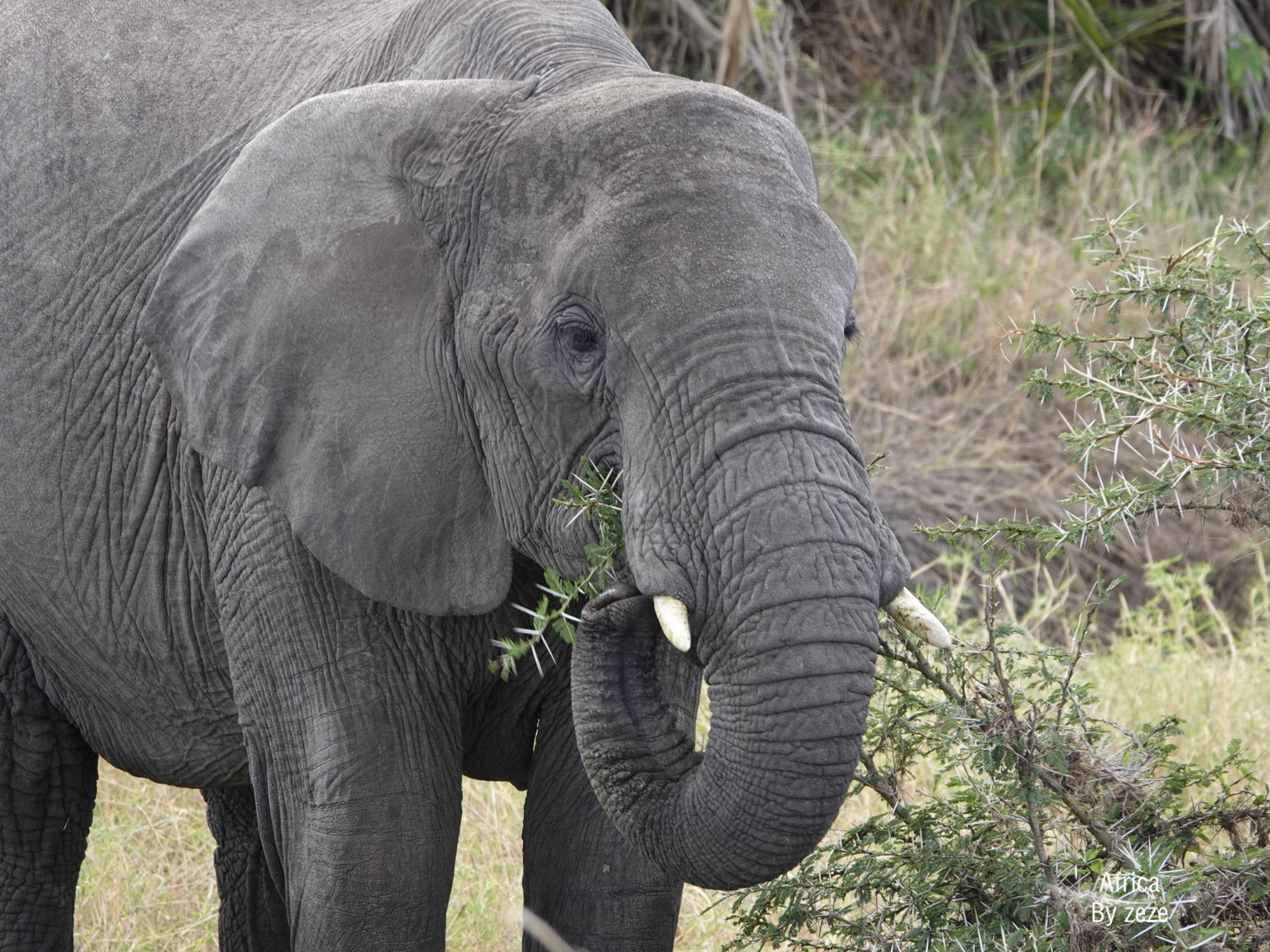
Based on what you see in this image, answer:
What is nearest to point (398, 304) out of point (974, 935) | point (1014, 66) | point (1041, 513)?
point (974, 935)

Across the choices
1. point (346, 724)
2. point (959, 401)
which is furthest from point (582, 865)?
point (959, 401)

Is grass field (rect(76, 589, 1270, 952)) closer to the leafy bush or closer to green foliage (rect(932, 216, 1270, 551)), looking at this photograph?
the leafy bush

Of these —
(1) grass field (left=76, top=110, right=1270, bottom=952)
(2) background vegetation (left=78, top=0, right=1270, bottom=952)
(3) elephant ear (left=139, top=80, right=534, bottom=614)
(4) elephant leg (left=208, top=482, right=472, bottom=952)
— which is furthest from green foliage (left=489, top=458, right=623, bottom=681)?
(2) background vegetation (left=78, top=0, right=1270, bottom=952)

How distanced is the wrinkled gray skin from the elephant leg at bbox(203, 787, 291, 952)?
49cm

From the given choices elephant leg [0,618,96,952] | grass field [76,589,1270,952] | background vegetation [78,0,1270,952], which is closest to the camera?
elephant leg [0,618,96,952]

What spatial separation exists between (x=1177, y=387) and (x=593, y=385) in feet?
2.84

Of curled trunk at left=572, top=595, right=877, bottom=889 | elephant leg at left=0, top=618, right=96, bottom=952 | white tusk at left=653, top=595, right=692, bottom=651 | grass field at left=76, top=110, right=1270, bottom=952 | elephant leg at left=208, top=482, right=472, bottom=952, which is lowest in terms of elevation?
grass field at left=76, top=110, right=1270, bottom=952

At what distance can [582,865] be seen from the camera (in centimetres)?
282

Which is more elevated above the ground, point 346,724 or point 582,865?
point 346,724

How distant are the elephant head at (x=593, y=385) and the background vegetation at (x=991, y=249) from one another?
1.75m

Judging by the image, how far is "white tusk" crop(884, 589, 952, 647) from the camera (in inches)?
86.3

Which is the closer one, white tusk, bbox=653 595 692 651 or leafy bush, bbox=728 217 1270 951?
white tusk, bbox=653 595 692 651

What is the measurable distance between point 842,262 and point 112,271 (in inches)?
47.7

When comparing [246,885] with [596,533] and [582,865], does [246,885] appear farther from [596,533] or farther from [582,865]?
[596,533]
